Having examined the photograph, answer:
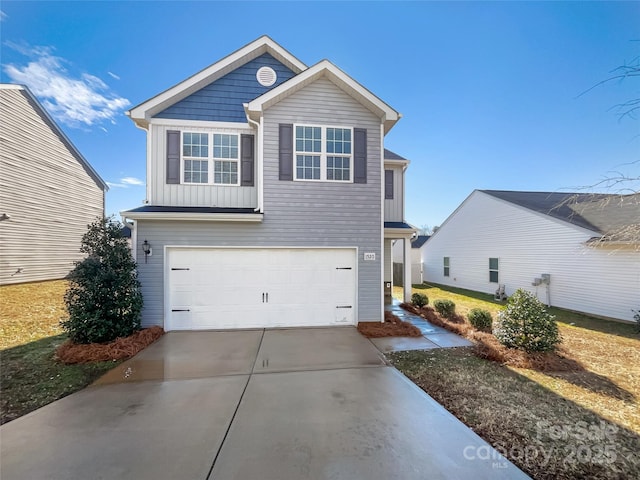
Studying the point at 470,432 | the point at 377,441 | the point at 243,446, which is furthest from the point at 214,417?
the point at 470,432

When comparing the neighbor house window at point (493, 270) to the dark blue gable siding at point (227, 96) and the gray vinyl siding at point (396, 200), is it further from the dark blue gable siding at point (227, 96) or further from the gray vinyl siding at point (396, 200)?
the dark blue gable siding at point (227, 96)

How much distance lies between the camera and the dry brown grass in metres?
6.61

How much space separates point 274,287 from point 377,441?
4.95m

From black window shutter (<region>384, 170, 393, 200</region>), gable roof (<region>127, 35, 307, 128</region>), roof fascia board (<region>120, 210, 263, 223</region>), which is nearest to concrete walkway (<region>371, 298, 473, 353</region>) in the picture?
roof fascia board (<region>120, 210, 263, 223</region>)

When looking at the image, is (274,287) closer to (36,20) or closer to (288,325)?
(288,325)

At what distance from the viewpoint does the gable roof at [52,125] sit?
1234 cm

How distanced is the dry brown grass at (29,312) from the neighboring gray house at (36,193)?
1.50 metres

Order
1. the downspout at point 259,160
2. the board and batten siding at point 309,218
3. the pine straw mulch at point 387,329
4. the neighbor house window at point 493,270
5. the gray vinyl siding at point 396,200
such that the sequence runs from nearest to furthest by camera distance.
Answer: the pine straw mulch at point 387,329 < the board and batten siding at point 309,218 < the downspout at point 259,160 < the gray vinyl siding at point 396,200 < the neighbor house window at point 493,270

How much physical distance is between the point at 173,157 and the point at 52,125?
1260cm

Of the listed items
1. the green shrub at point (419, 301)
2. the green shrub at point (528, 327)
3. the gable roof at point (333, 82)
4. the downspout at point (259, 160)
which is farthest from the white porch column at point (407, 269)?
the downspout at point (259, 160)

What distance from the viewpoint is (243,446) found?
9.29 feet

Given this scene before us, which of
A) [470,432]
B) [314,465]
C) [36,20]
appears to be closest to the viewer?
[314,465]

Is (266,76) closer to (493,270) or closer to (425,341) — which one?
(425,341)

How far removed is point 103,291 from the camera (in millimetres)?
5879
